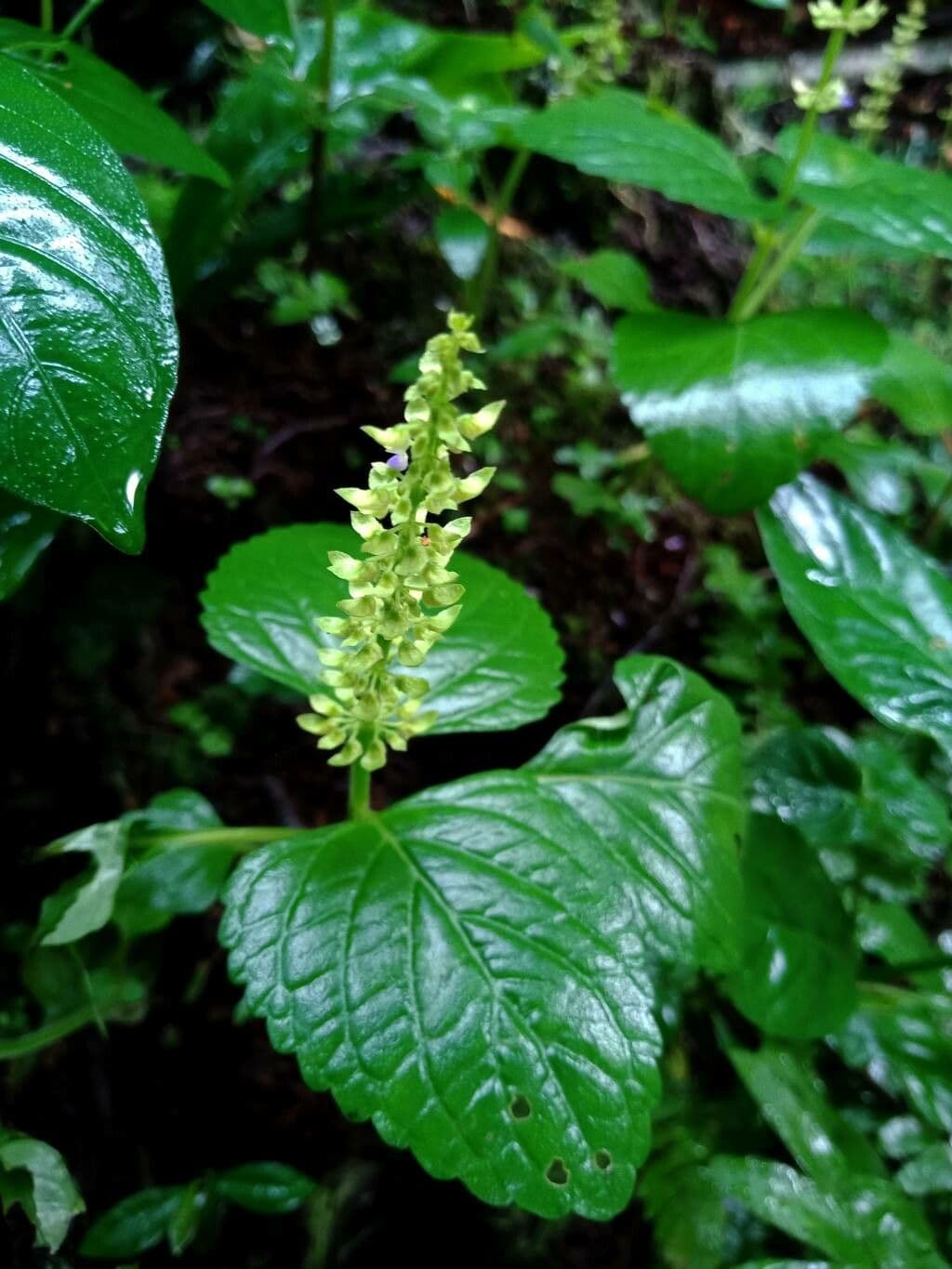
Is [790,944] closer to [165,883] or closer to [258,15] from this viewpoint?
[165,883]

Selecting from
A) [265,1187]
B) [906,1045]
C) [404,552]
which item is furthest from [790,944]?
[404,552]

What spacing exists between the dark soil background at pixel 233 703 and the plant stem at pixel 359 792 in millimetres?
474

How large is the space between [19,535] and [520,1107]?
687 mm

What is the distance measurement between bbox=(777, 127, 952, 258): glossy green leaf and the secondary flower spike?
2.80 feet

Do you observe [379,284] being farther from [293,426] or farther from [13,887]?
[13,887]

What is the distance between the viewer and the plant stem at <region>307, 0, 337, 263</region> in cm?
145

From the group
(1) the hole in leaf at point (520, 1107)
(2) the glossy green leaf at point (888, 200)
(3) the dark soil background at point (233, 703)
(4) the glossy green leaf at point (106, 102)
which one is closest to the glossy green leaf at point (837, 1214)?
(3) the dark soil background at point (233, 703)

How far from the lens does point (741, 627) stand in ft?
6.13

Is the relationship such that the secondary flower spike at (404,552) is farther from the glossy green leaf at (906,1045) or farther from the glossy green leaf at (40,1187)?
the glossy green leaf at (906,1045)

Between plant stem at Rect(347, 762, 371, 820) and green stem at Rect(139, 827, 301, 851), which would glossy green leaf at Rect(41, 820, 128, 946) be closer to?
green stem at Rect(139, 827, 301, 851)

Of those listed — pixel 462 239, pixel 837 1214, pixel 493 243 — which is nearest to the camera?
pixel 837 1214

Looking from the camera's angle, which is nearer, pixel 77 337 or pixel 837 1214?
pixel 77 337

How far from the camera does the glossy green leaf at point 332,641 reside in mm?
963

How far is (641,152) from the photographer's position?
4.36 feet
